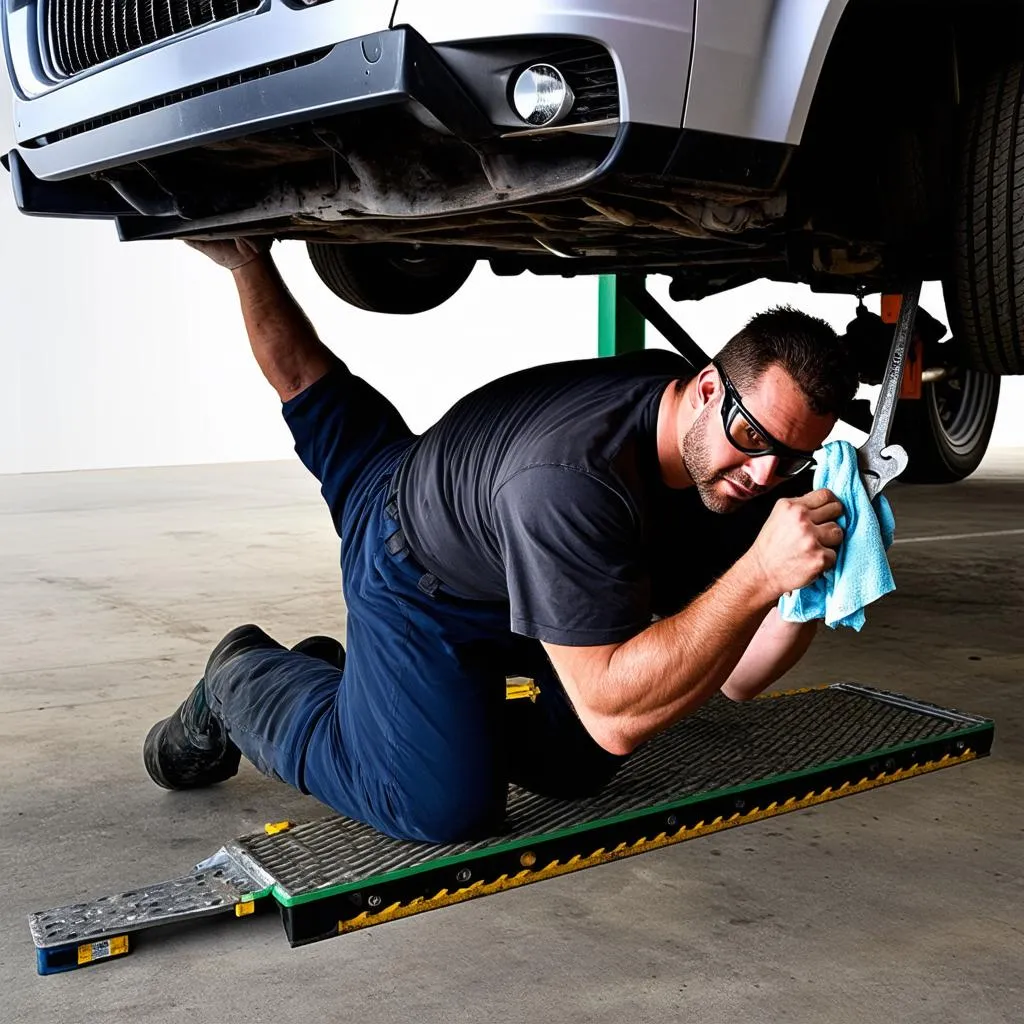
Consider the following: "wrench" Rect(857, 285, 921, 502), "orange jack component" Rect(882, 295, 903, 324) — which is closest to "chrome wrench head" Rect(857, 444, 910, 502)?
"wrench" Rect(857, 285, 921, 502)

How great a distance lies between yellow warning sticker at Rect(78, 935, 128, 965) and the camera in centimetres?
167

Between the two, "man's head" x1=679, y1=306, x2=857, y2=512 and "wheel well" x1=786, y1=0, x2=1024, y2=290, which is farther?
"wheel well" x1=786, y1=0, x2=1024, y2=290

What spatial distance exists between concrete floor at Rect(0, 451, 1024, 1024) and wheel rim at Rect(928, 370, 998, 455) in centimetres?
168

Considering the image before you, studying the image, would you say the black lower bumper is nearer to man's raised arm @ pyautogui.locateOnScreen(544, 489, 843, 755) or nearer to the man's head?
the man's head

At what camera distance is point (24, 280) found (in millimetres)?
7941

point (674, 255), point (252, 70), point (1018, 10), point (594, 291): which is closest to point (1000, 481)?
point (594, 291)

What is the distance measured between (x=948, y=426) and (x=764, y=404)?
3718 mm

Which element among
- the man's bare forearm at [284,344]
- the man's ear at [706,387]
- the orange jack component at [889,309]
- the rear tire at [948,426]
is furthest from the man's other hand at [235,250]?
the rear tire at [948,426]

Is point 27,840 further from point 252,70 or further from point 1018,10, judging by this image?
point 1018,10

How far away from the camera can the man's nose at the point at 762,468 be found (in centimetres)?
174

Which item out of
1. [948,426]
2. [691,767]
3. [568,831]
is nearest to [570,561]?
[568,831]

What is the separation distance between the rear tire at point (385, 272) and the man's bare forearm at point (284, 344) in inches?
33.6

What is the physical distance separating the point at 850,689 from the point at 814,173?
120cm

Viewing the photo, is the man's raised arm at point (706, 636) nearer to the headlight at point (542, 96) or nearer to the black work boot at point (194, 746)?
the headlight at point (542, 96)
